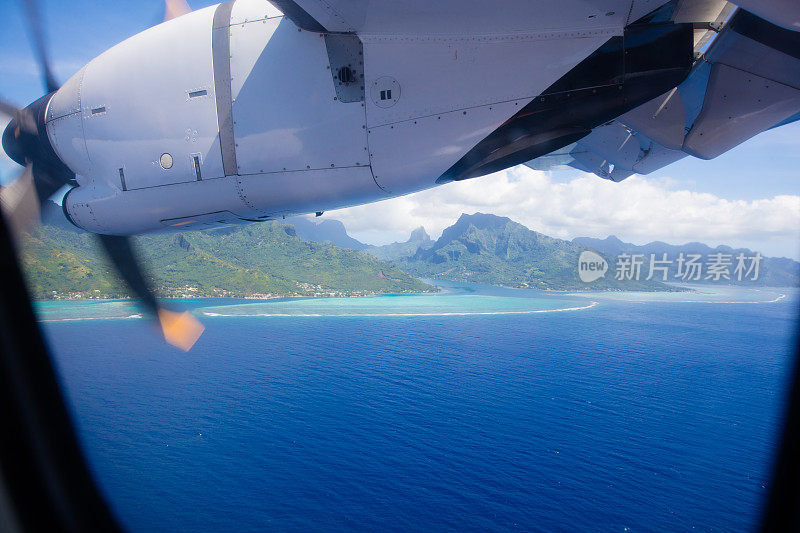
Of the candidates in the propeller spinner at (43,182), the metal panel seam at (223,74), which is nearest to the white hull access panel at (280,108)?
the metal panel seam at (223,74)

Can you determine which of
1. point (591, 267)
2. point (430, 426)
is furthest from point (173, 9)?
point (591, 267)

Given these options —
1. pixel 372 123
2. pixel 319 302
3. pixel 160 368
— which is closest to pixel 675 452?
pixel 372 123

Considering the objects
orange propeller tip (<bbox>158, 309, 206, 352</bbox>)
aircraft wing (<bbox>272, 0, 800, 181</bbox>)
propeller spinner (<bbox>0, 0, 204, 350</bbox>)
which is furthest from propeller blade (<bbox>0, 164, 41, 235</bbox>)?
aircraft wing (<bbox>272, 0, 800, 181</bbox>)

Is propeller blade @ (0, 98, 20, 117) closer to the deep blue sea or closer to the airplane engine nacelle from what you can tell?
the airplane engine nacelle

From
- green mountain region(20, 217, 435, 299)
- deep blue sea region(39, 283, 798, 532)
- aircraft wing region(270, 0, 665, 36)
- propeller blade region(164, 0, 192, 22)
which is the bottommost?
deep blue sea region(39, 283, 798, 532)

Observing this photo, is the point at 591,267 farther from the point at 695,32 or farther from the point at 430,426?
the point at 695,32

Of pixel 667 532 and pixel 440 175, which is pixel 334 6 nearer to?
pixel 440 175
